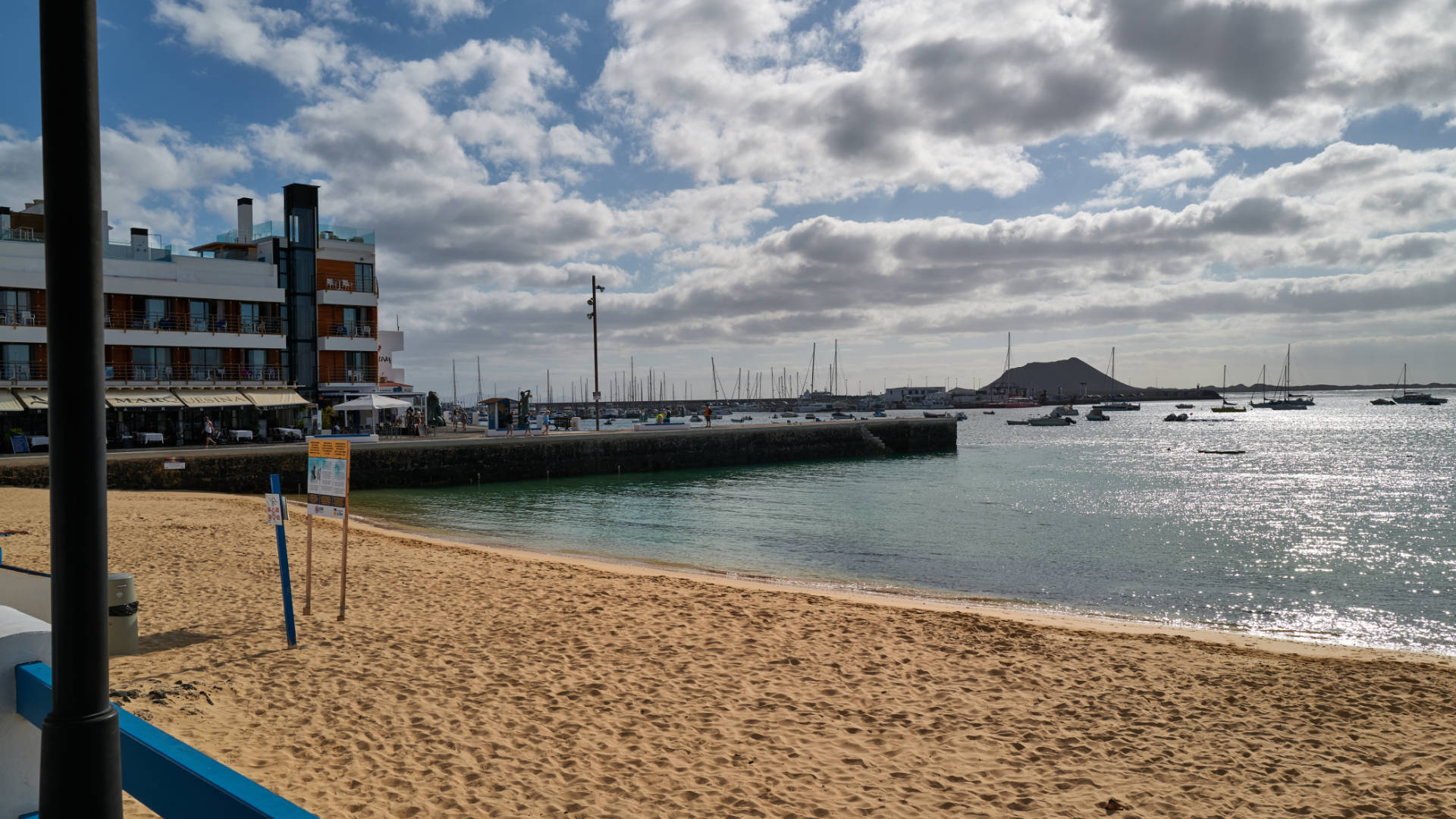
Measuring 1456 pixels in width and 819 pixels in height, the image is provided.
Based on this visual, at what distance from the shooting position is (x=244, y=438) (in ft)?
128

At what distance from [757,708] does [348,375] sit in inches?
1758

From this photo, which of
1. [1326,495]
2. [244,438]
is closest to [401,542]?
[244,438]

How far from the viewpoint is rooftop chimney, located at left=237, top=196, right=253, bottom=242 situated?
151ft

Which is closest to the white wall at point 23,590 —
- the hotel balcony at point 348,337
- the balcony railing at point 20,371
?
the balcony railing at point 20,371

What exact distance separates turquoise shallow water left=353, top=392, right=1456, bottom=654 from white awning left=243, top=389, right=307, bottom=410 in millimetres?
10023

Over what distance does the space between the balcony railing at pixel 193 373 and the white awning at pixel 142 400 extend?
992mm

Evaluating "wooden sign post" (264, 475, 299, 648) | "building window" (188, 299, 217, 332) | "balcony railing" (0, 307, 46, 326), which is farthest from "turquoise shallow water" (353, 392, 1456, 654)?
"balcony railing" (0, 307, 46, 326)

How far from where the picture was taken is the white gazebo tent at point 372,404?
41000mm

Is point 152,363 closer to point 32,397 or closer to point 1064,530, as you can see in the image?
point 32,397

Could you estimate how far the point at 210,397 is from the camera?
129 feet

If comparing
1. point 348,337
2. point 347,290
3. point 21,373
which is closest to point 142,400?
point 21,373

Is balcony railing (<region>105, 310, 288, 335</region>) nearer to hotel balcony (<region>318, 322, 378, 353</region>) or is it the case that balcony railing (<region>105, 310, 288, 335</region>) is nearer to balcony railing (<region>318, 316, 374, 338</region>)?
hotel balcony (<region>318, 322, 378, 353</region>)

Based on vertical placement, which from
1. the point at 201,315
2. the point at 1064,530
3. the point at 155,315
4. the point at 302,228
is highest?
the point at 302,228

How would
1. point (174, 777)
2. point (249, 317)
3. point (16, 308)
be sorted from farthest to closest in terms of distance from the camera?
point (249, 317) → point (16, 308) → point (174, 777)
